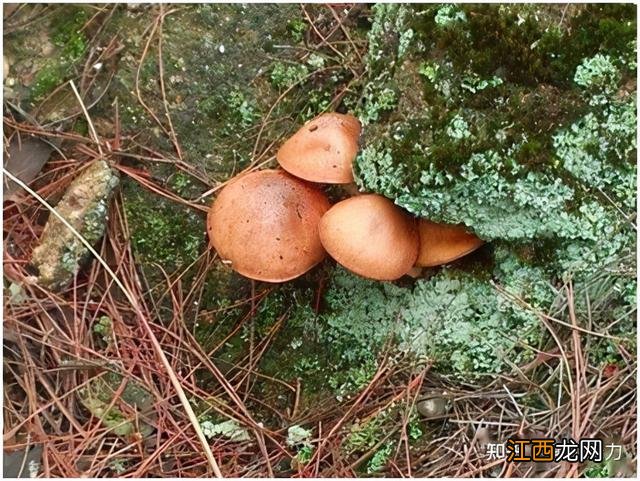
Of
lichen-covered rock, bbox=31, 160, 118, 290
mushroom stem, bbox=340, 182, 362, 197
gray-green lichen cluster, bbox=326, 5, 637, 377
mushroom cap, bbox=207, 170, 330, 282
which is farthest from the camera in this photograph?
lichen-covered rock, bbox=31, 160, 118, 290

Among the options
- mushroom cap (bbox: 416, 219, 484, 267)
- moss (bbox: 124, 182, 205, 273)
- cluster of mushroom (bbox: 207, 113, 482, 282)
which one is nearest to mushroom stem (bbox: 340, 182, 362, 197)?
cluster of mushroom (bbox: 207, 113, 482, 282)

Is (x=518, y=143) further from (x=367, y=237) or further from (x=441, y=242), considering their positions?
(x=367, y=237)

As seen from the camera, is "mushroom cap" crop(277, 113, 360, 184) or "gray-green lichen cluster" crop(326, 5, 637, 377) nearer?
"gray-green lichen cluster" crop(326, 5, 637, 377)

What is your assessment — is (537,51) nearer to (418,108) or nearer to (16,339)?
(418,108)

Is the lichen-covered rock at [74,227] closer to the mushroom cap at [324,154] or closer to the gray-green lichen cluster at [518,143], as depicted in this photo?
the mushroom cap at [324,154]

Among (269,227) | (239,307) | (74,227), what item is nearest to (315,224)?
(269,227)

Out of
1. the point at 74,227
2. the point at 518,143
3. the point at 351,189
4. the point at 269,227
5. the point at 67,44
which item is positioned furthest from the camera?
the point at 67,44

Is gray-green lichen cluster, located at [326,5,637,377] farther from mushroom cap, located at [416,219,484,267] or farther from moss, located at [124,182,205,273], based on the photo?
moss, located at [124,182,205,273]
